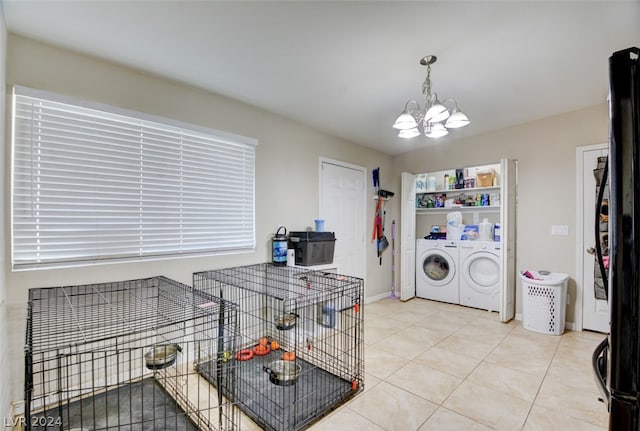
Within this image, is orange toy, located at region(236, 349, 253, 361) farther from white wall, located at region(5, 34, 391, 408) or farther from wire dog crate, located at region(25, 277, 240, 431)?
white wall, located at region(5, 34, 391, 408)

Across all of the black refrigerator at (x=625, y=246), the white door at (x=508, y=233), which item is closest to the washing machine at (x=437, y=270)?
the white door at (x=508, y=233)

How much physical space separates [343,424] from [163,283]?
1.65 meters

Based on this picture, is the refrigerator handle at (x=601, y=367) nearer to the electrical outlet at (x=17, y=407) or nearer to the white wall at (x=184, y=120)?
the white wall at (x=184, y=120)

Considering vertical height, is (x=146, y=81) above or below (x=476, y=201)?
above

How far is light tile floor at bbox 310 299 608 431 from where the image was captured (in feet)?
5.75

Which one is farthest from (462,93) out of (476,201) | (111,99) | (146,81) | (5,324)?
(5,324)

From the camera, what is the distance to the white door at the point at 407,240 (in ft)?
14.3

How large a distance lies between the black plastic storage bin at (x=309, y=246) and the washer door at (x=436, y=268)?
1.99 metres

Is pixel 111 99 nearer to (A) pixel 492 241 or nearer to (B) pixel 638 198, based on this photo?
(B) pixel 638 198

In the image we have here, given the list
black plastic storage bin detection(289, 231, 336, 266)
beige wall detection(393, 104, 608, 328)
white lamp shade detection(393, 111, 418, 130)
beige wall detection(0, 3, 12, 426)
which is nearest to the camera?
beige wall detection(0, 3, 12, 426)

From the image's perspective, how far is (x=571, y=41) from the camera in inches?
78.4

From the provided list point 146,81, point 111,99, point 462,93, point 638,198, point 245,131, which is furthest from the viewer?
point 245,131

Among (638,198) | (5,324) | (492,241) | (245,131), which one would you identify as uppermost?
(245,131)

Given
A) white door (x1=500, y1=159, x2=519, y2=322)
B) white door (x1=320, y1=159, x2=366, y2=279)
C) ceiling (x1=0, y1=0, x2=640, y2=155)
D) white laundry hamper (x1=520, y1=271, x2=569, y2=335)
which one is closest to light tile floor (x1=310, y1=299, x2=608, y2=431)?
white laundry hamper (x1=520, y1=271, x2=569, y2=335)
